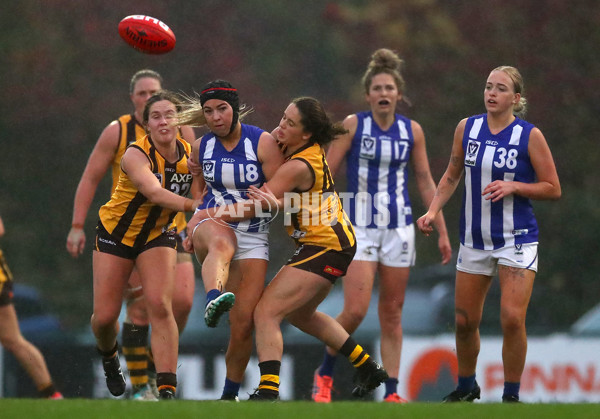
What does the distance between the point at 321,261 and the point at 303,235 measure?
0.20 m

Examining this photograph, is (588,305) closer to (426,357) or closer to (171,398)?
(426,357)

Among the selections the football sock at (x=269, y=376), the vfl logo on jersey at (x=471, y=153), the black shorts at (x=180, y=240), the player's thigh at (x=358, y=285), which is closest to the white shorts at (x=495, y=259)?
the vfl logo on jersey at (x=471, y=153)

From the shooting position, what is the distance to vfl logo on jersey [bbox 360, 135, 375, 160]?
328 inches

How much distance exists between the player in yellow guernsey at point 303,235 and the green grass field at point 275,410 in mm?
543

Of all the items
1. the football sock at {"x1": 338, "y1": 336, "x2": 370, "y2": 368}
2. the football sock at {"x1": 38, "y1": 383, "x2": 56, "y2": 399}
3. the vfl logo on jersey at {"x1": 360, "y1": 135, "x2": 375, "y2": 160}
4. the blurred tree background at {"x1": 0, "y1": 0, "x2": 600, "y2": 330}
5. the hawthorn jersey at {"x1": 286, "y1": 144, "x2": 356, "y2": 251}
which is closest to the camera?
the hawthorn jersey at {"x1": 286, "y1": 144, "x2": 356, "y2": 251}

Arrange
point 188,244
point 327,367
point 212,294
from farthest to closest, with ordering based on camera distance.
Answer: point 327,367, point 188,244, point 212,294

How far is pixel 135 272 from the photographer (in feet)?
27.5

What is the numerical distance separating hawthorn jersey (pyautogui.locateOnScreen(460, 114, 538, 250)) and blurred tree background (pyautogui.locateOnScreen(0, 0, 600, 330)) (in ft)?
17.3

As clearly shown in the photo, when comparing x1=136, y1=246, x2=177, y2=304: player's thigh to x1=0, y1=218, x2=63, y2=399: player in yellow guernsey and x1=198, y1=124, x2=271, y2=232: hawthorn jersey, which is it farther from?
x1=0, y1=218, x2=63, y2=399: player in yellow guernsey

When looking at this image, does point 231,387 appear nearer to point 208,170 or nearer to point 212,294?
point 212,294

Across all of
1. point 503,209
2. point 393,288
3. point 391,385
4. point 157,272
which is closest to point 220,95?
point 157,272

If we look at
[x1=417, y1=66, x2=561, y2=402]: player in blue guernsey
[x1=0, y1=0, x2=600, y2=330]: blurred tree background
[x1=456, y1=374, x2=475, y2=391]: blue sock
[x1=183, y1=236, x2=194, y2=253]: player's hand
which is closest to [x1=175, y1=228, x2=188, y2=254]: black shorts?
[x1=183, y1=236, x2=194, y2=253]: player's hand

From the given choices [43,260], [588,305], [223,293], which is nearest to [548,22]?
[588,305]

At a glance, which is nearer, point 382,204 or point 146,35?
point 146,35
